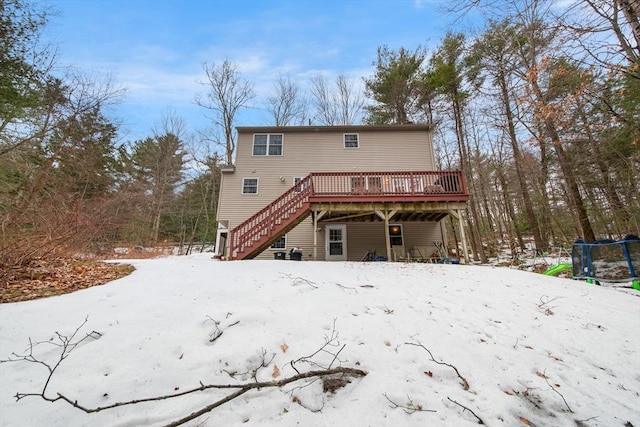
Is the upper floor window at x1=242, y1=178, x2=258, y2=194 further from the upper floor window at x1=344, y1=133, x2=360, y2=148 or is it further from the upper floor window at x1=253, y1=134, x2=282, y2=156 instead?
the upper floor window at x1=344, y1=133, x2=360, y2=148

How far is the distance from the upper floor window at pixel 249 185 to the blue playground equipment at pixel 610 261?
11649 mm

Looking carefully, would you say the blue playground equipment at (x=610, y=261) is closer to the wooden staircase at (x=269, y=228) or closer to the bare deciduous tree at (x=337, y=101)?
the wooden staircase at (x=269, y=228)

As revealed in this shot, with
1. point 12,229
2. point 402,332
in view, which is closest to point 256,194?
point 12,229

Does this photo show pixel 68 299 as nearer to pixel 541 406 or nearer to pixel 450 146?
pixel 541 406

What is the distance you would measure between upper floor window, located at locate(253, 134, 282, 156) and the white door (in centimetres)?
468

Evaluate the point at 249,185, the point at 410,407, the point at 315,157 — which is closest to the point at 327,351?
the point at 410,407

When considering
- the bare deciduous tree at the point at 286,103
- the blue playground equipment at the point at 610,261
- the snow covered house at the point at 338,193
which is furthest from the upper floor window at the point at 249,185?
the blue playground equipment at the point at 610,261

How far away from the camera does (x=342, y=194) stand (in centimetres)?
916

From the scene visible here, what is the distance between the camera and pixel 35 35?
25.9 ft

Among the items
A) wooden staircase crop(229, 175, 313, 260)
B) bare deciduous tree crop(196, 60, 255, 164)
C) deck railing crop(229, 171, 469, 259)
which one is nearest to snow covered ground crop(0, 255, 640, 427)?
wooden staircase crop(229, 175, 313, 260)

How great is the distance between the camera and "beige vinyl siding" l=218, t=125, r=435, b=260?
40.2ft

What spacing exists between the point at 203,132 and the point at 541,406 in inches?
869

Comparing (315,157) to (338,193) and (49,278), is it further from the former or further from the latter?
(49,278)

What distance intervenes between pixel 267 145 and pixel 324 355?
38.5 feet
